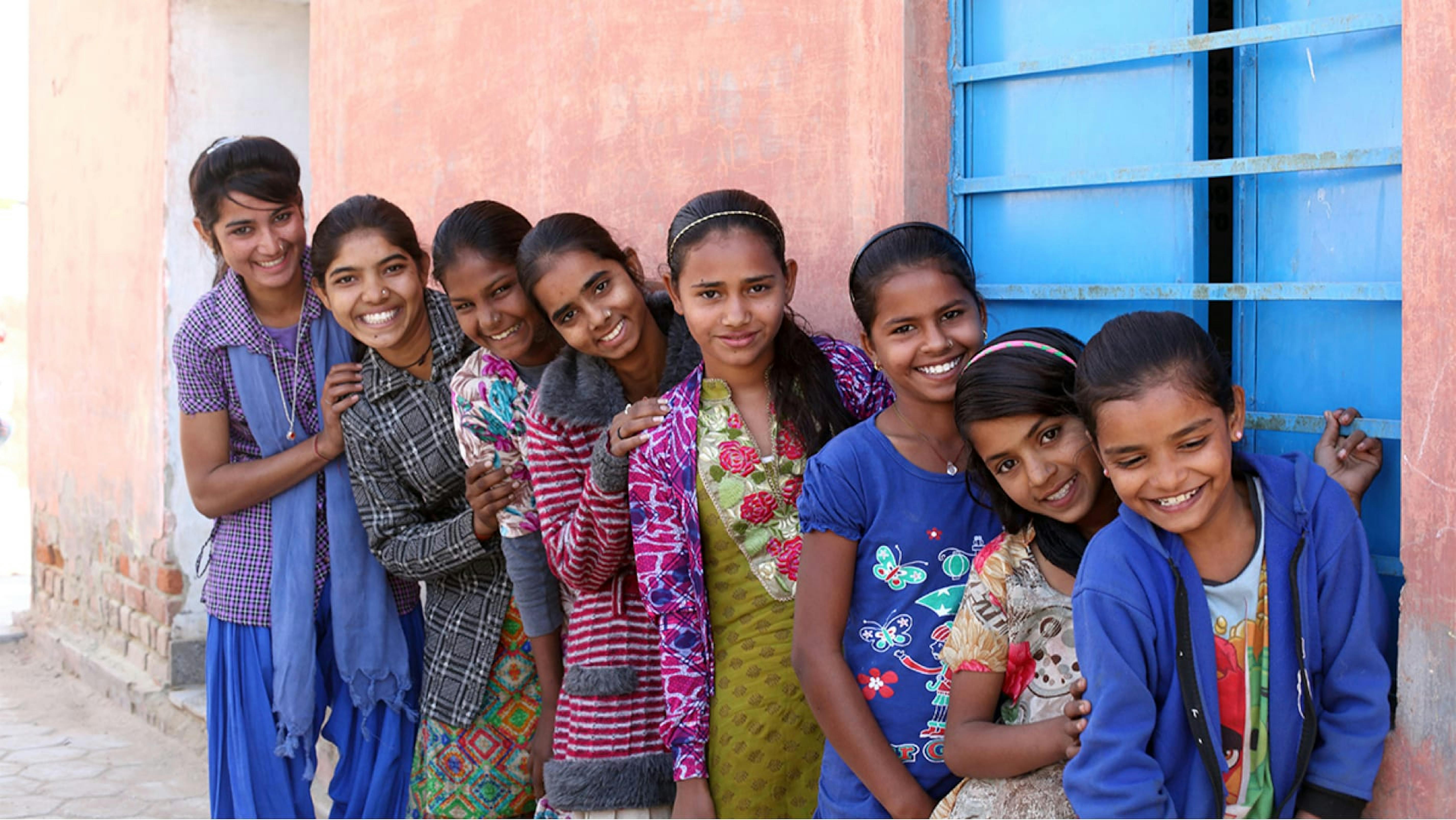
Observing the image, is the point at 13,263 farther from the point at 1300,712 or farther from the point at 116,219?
the point at 1300,712

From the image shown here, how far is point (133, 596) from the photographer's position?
6.10 metres

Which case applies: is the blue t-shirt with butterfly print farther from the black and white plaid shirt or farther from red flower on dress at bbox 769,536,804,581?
the black and white plaid shirt

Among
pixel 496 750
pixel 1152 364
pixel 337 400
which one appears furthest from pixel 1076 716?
pixel 337 400

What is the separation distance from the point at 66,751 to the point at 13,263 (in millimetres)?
12864

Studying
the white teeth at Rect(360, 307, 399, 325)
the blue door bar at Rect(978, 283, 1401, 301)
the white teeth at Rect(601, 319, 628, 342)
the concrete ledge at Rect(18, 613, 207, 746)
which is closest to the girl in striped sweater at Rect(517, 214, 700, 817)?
the white teeth at Rect(601, 319, 628, 342)

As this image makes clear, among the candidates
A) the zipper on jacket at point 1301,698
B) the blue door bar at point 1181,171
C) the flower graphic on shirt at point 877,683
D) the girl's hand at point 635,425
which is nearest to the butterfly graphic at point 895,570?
the flower graphic on shirt at point 877,683

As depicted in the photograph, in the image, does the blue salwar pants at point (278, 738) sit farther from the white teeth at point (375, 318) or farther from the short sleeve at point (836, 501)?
the short sleeve at point (836, 501)

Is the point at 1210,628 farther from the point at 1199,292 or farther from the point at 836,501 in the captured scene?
the point at 1199,292

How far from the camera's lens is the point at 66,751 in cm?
547

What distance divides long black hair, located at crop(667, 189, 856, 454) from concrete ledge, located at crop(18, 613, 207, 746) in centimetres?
359

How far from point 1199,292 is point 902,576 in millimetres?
733

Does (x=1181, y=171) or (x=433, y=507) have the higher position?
(x=1181, y=171)

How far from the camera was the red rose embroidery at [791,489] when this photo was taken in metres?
2.41

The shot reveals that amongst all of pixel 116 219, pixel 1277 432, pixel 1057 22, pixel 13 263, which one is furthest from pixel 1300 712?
pixel 13 263
